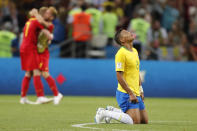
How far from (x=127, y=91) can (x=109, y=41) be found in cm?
1144

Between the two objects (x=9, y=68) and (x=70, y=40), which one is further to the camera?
(x=70, y=40)

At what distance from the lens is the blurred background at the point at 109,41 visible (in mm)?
19984

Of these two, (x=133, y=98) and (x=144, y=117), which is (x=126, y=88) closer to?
(x=133, y=98)

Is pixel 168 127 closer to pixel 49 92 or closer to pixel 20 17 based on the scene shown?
pixel 49 92

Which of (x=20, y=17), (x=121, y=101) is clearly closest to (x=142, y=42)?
(x=20, y=17)

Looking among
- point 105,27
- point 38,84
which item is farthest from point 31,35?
point 105,27

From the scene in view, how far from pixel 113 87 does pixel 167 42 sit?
3373mm

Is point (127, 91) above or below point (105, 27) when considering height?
above

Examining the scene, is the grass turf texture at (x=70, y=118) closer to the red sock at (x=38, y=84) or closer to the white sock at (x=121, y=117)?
the white sock at (x=121, y=117)

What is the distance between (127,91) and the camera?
1020 cm

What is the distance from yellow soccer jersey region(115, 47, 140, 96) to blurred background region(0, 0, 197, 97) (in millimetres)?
8314

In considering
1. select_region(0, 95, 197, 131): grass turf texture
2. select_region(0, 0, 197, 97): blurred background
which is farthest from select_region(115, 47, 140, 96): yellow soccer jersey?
select_region(0, 0, 197, 97): blurred background

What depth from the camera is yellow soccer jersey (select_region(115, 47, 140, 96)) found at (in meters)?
10.4

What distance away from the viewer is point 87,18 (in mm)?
21000
